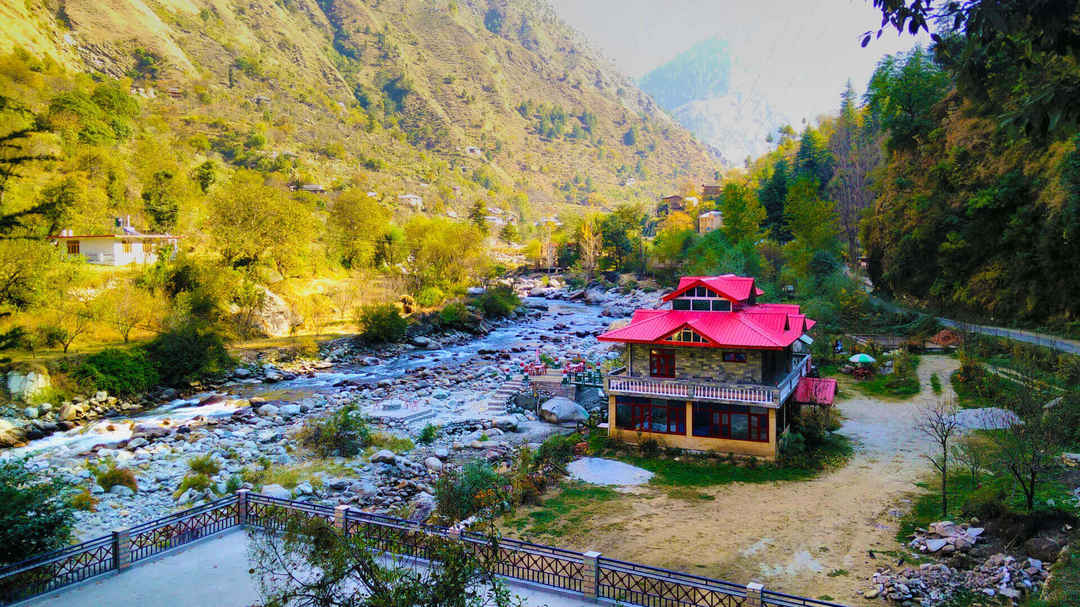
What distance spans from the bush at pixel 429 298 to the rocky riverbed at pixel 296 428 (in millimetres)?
12555

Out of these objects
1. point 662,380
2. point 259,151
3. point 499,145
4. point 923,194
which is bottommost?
point 662,380

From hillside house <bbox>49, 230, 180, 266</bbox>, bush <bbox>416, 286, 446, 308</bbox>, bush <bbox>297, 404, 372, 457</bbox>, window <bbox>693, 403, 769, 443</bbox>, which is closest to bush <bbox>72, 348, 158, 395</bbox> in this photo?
bush <bbox>297, 404, 372, 457</bbox>

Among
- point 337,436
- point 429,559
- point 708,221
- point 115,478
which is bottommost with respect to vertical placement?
point 115,478

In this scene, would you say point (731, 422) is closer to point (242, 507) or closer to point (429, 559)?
point (429, 559)

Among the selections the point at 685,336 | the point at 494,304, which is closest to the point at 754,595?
A: the point at 685,336

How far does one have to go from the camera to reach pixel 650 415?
2067cm

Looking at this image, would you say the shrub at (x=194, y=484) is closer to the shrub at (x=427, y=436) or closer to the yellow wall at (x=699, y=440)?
the shrub at (x=427, y=436)

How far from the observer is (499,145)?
191500 millimetres

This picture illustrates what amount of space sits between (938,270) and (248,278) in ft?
152

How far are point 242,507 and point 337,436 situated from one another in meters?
8.66

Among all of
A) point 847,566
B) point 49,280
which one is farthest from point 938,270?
point 49,280

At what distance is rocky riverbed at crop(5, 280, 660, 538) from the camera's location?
17.6m

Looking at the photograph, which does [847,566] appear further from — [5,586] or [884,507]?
[5,586]

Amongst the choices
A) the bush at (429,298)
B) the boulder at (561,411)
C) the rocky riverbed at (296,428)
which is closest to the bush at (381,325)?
the rocky riverbed at (296,428)
